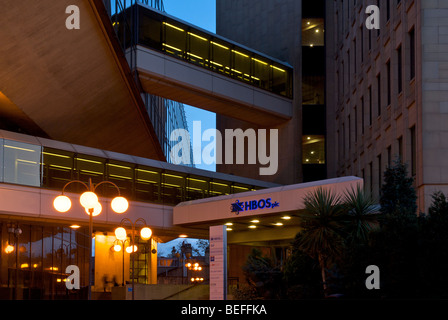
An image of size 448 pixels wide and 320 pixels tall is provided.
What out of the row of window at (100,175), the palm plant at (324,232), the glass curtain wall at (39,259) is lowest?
the glass curtain wall at (39,259)

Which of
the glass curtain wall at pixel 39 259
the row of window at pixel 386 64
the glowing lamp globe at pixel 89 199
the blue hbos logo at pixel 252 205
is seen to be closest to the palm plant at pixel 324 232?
the blue hbos logo at pixel 252 205

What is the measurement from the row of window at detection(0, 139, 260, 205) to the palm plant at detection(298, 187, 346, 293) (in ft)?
45.1

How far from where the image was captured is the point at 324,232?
24.5 meters

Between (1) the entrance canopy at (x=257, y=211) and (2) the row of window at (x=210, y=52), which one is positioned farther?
(2) the row of window at (x=210, y=52)

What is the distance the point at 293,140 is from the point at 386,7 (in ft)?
69.0

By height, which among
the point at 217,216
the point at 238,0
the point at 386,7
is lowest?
the point at 217,216

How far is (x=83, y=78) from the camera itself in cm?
3194

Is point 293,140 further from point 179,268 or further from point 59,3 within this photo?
point 179,268

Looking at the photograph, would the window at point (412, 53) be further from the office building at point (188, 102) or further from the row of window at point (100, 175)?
the row of window at point (100, 175)

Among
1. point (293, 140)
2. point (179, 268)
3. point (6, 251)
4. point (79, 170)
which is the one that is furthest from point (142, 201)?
point (179, 268)

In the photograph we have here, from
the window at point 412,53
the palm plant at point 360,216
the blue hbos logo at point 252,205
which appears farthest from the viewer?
the blue hbos logo at point 252,205

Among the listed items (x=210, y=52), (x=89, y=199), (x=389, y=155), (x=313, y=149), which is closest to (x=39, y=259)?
(x=389, y=155)

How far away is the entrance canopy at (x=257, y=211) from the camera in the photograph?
3077cm

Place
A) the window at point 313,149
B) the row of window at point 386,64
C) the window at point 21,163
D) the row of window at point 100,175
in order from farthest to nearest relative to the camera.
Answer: the window at point 313,149
the row of window at point 100,175
the window at point 21,163
the row of window at point 386,64
